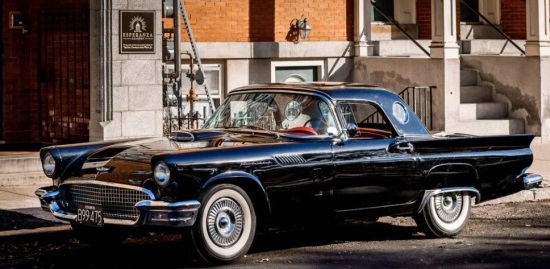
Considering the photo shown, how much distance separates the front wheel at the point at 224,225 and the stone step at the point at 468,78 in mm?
10812

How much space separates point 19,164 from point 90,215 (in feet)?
17.4

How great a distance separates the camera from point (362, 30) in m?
19.6

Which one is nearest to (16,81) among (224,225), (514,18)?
(224,225)

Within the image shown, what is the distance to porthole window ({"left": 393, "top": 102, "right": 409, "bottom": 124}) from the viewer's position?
421 inches

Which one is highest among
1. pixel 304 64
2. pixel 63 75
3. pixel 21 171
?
pixel 304 64

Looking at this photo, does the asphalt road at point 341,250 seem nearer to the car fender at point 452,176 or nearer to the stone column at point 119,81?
the car fender at point 452,176

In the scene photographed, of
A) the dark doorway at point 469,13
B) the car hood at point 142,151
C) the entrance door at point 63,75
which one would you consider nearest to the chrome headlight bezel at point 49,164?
the car hood at point 142,151

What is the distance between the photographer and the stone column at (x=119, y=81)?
15430 mm

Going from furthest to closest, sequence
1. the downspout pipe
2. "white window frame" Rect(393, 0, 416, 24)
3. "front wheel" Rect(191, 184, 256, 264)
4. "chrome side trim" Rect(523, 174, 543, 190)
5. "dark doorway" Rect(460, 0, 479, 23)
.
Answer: "dark doorway" Rect(460, 0, 479, 23) < "white window frame" Rect(393, 0, 416, 24) < the downspout pipe < "chrome side trim" Rect(523, 174, 543, 190) < "front wheel" Rect(191, 184, 256, 264)

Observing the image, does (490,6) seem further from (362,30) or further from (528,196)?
(528,196)

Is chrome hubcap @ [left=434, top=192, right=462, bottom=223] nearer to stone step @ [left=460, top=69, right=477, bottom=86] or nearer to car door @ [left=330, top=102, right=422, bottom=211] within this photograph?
car door @ [left=330, top=102, right=422, bottom=211]

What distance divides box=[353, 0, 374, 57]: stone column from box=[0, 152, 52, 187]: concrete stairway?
672 centimetres

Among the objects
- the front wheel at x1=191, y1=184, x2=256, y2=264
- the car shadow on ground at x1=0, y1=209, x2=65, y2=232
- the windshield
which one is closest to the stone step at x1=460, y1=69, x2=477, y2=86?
the windshield

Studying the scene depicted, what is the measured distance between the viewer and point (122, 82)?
15.6m
